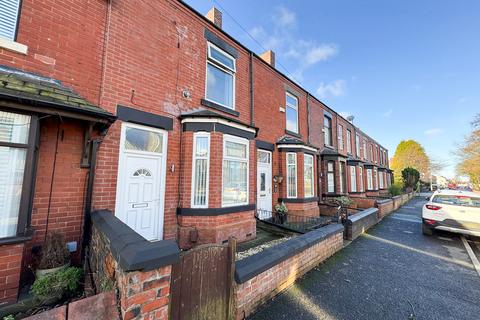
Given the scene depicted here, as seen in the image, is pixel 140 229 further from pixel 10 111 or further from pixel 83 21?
pixel 83 21

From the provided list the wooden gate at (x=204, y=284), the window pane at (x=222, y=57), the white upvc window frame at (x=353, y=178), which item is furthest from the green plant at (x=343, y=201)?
the wooden gate at (x=204, y=284)

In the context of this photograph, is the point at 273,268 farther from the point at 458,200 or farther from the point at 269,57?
the point at 269,57

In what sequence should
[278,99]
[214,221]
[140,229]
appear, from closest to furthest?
1. [140,229]
2. [214,221]
3. [278,99]

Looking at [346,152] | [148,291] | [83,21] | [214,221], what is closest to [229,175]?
[214,221]

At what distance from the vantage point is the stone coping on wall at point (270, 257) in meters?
2.93

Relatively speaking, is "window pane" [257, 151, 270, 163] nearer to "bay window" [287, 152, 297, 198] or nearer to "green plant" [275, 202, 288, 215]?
"bay window" [287, 152, 297, 198]

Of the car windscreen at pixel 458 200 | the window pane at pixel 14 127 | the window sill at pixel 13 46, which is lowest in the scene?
the car windscreen at pixel 458 200

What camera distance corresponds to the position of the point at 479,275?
4414 mm

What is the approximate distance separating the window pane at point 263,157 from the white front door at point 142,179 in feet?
13.7

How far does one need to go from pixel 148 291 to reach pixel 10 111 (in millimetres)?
3009

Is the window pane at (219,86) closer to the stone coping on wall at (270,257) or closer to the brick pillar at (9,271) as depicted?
the stone coping on wall at (270,257)

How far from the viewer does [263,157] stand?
8.74 metres

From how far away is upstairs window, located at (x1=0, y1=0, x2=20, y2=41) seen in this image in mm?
3471

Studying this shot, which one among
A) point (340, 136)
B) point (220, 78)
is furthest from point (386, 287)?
point (340, 136)
